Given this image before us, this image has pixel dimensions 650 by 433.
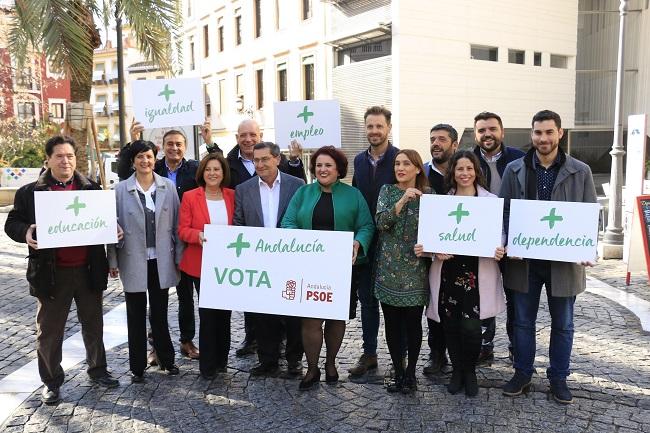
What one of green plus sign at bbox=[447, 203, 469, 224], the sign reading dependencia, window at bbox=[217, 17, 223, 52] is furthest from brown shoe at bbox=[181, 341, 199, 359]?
window at bbox=[217, 17, 223, 52]

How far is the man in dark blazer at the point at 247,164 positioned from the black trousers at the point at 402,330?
156 centimetres

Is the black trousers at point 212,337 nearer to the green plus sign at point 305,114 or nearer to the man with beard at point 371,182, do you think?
the man with beard at point 371,182

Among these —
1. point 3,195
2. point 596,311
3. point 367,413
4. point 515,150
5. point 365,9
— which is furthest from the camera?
point 3,195

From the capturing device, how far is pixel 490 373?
5.00m

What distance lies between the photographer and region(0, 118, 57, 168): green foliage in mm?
25234

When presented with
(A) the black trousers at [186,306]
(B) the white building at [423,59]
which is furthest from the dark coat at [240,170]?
(B) the white building at [423,59]

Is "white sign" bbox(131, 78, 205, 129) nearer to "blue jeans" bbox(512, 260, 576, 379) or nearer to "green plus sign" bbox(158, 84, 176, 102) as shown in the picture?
"green plus sign" bbox(158, 84, 176, 102)

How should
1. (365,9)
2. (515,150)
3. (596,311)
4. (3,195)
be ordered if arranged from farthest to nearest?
(3,195)
(365,9)
(596,311)
(515,150)

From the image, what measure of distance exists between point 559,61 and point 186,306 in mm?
23407

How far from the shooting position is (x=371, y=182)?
16.4 feet

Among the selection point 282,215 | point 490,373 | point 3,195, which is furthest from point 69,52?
point 3,195

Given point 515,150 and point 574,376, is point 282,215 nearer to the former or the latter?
point 515,150

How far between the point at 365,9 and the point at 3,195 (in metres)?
16.1

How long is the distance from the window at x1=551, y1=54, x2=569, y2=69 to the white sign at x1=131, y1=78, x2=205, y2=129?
2185 cm
